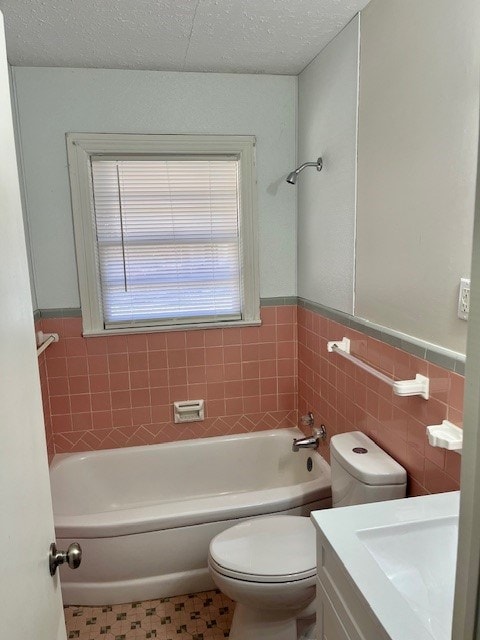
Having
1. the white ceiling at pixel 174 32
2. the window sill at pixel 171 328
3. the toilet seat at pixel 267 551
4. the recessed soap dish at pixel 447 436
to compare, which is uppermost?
the white ceiling at pixel 174 32

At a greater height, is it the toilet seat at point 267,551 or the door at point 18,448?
the door at point 18,448

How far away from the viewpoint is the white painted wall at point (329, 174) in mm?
1916

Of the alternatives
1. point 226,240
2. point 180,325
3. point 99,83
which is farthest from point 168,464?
point 99,83

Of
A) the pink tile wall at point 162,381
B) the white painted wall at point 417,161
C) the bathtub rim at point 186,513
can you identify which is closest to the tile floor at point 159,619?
the bathtub rim at point 186,513

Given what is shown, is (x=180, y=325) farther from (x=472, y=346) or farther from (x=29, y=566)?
(x=472, y=346)

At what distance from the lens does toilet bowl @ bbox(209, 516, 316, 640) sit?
1.62 meters

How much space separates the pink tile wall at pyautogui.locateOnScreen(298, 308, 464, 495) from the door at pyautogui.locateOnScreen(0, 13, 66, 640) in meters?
1.11

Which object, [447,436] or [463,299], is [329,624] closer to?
[447,436]

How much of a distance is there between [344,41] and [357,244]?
0.84 metres

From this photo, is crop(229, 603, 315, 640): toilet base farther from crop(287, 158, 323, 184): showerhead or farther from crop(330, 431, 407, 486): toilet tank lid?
crop(287, 158, 323, 184): showerhead

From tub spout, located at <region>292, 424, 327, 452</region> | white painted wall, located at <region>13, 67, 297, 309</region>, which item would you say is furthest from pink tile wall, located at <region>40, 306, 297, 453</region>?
tub spout, located at <region>292, 424, 327, 452</region>

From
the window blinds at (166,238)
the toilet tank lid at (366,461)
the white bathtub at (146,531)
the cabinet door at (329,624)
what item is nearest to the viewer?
the cabinet door at (329,624)

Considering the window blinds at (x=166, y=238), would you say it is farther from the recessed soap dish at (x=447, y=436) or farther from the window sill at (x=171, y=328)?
the recessed soap dish at (x=447, y=436)

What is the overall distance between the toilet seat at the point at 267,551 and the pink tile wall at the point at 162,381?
2.89 ft
